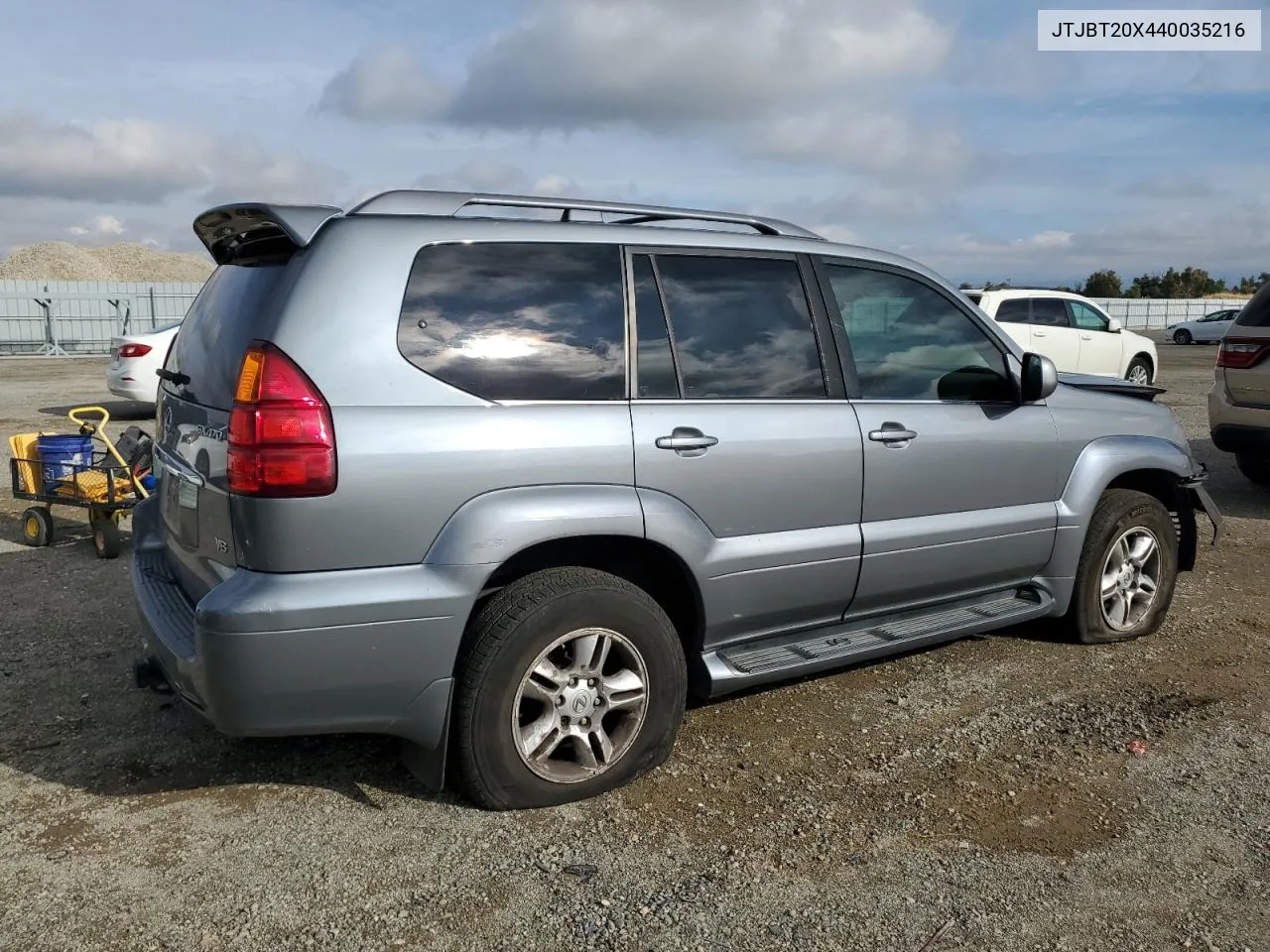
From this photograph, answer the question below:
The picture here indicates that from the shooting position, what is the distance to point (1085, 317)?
15664mm

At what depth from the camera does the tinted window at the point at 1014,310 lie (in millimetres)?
14820

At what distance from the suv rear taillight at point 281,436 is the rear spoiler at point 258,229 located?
0.43 metres

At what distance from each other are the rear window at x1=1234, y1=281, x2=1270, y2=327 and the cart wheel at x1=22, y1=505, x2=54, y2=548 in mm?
8817

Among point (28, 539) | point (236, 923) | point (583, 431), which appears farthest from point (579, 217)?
point (28, 539)

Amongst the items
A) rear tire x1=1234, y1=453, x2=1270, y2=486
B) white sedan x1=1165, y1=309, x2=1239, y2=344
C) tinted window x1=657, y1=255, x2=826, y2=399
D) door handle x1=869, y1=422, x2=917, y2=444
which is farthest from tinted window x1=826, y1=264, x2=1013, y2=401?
white sedan x1=1165, y1=309, x2=1239, y2=344

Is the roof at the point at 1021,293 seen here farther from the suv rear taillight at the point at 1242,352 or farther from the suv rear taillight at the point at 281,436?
the suv rear taillight at the point at 281,436

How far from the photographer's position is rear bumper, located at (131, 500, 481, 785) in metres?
2.96

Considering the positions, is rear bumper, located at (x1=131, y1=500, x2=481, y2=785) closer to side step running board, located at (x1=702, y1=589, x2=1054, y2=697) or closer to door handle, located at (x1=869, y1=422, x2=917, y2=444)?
side step running board, located at (x1=702, y1=589, x2=1054, y2=697)

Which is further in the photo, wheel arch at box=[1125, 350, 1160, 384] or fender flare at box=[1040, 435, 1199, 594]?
wheel arch at box=[1125, 350, 1160, 384]

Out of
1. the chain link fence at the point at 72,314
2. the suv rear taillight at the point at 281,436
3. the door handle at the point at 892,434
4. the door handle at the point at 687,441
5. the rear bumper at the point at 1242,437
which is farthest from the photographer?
the chain link fence at the point at 72,314

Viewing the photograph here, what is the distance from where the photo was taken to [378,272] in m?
3.16

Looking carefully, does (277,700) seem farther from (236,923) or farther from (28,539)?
(28,539)

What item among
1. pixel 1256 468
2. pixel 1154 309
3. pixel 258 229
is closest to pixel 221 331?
pixel 258 229

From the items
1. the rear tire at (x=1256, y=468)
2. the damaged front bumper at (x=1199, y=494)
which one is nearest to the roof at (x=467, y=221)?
the damaged front bumper at (x=1199, y=494)
